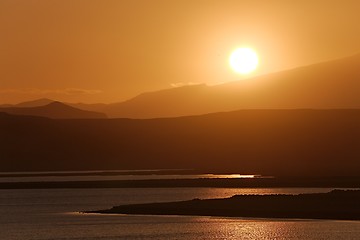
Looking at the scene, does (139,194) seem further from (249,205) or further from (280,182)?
(249,205)

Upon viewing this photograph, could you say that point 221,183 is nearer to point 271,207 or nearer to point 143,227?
point 271,207

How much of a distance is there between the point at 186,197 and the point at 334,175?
164 ft

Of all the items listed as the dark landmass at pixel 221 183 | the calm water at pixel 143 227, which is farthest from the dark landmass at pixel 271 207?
the dark landmass at pixel 221 183

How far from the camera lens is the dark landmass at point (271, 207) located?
98438 mm

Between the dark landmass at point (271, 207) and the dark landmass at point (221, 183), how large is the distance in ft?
132

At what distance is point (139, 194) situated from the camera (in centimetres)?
14812

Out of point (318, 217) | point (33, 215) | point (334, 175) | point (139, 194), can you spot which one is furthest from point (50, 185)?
point (318, 217)

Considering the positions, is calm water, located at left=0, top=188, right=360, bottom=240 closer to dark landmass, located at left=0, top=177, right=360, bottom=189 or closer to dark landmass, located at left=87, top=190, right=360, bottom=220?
dark landmass, located at left=87, top=190, right=360, bottom=220

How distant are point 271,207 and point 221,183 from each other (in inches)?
2435

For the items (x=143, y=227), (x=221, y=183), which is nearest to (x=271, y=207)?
(x=143, y=227)

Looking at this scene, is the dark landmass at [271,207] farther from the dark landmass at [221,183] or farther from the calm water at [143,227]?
the dark landmass at [221,183]

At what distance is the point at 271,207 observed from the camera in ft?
340

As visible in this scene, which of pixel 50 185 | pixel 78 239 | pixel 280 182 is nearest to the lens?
pixel 78 239

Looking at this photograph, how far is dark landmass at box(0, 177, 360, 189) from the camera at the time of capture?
157 metres
